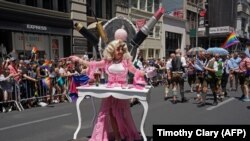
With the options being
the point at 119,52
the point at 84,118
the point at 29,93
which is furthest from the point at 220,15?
the point at 119,52

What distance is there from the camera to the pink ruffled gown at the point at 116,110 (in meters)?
5.88

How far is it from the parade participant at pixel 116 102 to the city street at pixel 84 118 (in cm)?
82

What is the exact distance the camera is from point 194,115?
9.38 m

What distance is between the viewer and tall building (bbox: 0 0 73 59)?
16797mm

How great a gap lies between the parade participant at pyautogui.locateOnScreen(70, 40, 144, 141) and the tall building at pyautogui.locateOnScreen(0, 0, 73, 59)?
1189cm

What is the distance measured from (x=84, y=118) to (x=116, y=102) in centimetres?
337

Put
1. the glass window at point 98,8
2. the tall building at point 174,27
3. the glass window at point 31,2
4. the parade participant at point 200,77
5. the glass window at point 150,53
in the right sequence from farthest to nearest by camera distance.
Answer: the tall building at point 174,27 < the glass window at point 150,53 < the glass window at point 98,8 < the glass window at point 31,2 < the parade participant at point 200,77

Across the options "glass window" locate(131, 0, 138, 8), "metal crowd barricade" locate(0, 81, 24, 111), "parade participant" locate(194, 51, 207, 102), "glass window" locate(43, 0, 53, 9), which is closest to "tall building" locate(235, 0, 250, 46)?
"glass window" locate(131, 0, 138, 8)

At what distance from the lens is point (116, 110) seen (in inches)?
235

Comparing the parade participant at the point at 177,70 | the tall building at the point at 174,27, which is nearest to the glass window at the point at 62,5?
the parade participant at the point at 177,70

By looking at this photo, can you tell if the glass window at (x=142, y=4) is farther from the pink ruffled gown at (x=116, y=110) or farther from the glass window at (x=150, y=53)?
the pink ruffled gown at (x=116, y=110)

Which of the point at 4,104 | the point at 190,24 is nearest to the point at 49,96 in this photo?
the point at 4,104

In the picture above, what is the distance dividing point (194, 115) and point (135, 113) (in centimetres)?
169

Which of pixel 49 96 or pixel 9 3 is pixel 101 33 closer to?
pixel 49 96
